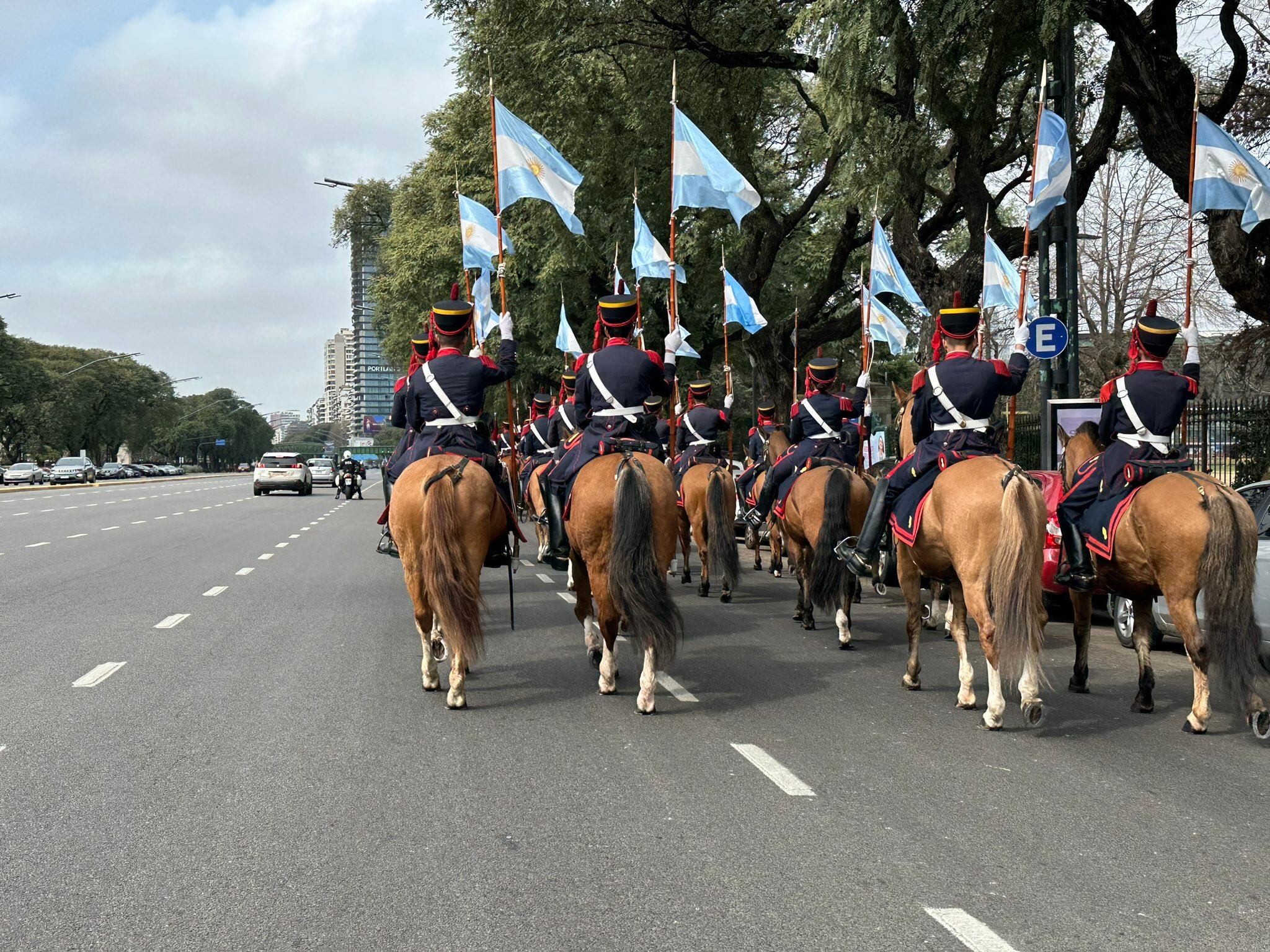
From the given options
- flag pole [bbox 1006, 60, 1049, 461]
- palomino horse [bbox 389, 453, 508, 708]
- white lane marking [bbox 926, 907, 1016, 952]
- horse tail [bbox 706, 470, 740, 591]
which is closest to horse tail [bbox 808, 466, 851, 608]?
flag pole [bbox 1006, 60, 1049, 461]

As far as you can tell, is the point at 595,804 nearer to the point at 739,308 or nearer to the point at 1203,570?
the point at 1203,570

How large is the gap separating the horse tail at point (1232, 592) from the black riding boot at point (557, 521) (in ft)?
13.7

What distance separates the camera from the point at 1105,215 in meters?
36.3

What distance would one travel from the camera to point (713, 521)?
43.5 ft

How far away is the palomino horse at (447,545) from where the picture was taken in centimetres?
747

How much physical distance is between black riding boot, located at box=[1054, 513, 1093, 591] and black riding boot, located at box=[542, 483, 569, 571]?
3.44 metres

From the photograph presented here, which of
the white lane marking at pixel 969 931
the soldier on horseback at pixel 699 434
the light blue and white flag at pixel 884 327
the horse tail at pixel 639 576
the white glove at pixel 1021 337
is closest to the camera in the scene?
the white lane marking at pixel 969 931

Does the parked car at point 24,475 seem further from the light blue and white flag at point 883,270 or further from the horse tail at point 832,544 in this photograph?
the horse tail at point 832,544

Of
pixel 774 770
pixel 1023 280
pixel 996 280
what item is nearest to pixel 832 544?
pixel 1023 280

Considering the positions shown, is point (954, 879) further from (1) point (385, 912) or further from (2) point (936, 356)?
(2) point (936, 356)

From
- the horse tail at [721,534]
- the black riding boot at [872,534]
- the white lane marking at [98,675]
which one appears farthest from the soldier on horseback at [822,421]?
the white lane marking at [98,675]

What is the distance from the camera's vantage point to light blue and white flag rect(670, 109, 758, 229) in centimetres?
1364

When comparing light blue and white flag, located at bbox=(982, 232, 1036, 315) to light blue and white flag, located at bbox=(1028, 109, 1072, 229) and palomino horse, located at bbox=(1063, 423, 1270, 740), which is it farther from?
palomino horse, located at bbox=(1063, 423, 1270, 740)

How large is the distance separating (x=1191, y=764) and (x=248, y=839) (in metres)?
4.68
